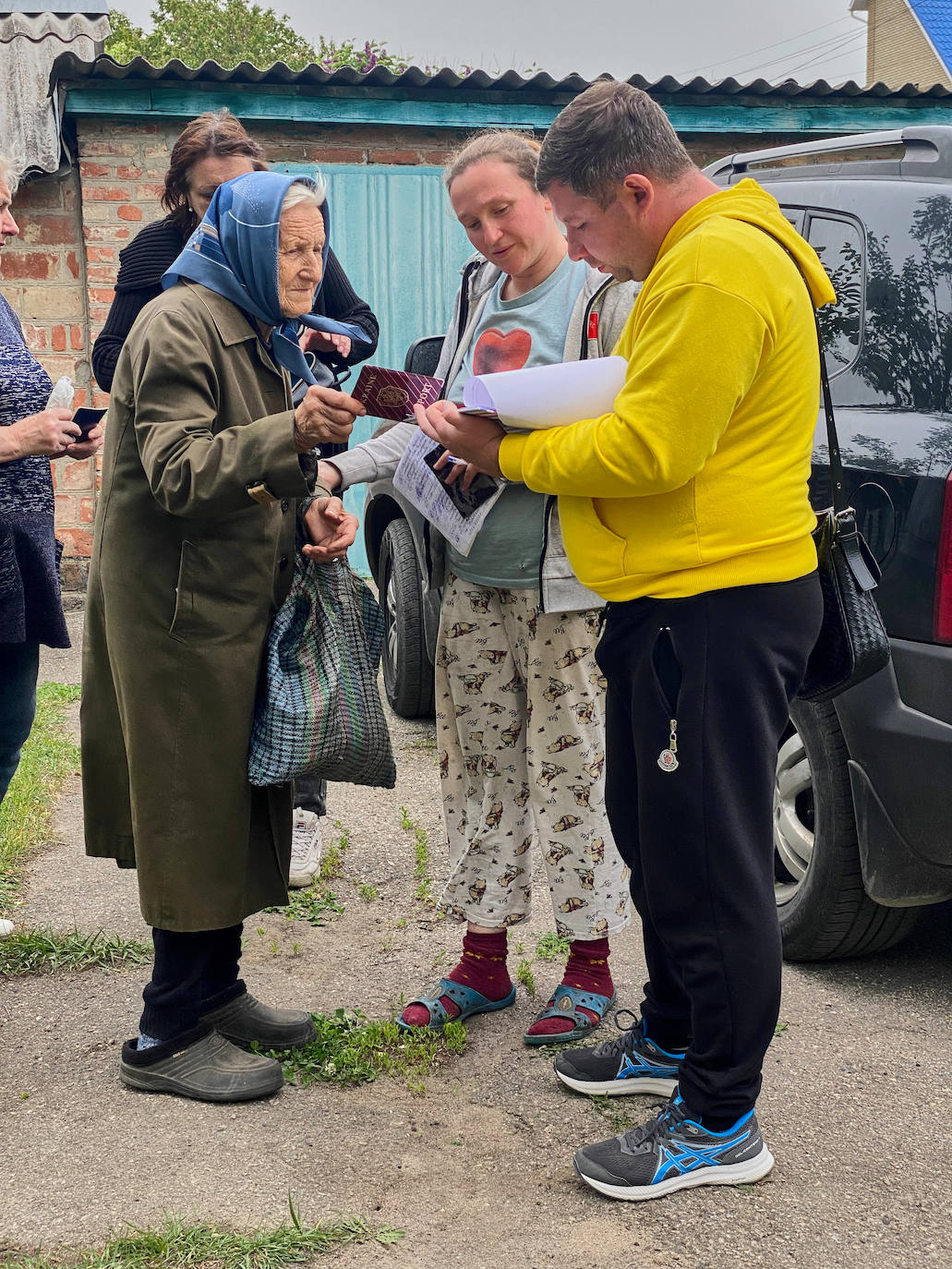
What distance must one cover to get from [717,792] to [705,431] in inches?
25.3

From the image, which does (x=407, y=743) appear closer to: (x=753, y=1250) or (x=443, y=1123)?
(x=443, y=1123)

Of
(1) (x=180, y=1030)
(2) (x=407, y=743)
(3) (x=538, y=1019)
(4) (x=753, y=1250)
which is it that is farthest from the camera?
(2) (x=407, y=743)

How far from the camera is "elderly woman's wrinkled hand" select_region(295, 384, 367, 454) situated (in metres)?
2.40

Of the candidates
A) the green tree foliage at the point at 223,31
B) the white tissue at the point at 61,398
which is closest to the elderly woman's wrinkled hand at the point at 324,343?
the white tissue at the point at 61,398

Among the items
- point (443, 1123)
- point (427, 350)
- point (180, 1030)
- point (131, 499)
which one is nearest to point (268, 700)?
point (131, 499)

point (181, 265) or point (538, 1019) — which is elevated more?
point (181, 265)

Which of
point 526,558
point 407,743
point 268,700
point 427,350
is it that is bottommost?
point 407,743

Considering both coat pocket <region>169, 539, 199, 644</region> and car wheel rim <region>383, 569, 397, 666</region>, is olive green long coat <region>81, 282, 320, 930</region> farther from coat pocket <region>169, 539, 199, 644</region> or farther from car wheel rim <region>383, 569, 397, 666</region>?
car wheel rim <region>383, 569, 397, 666</region>

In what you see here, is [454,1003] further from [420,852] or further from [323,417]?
[323,417]

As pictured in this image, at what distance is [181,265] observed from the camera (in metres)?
2.67

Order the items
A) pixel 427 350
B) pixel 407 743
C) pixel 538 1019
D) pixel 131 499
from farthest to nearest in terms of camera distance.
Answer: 1. pixel 407 743
2. pixel 427 350
3. pixel 538 1019
4. pixel 131 499

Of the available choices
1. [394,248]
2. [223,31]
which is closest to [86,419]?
[394,248]

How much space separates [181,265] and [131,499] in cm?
50

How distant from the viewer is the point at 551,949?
3578 mm
